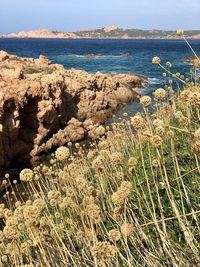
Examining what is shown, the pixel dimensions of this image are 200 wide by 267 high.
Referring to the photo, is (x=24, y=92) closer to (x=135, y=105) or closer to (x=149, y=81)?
(x=135, y=105)

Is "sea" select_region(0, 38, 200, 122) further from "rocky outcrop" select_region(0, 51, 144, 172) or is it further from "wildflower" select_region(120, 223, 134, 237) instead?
"wildflower" select_region(120, 223, 134, 237)

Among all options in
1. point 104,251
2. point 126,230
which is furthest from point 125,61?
point 104,251

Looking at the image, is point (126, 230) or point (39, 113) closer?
point (126, 230)

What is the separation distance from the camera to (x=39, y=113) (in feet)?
57.4

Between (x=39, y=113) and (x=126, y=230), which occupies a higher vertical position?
(x=126, y=230)

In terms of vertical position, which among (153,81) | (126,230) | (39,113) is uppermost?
(126,230)

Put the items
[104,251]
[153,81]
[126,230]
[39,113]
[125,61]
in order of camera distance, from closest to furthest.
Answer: [104,251]
[126,230]
[39,113]
[153,81]
[125,61]

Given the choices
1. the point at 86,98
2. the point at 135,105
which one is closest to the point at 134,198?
the point at 86,98

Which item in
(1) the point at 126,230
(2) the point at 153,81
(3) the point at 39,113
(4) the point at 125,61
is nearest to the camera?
(1) the point at 126,230

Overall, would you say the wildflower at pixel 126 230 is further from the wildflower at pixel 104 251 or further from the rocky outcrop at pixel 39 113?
the rocky outcrop at pixel 39 113

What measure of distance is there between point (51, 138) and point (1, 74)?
3.43 m

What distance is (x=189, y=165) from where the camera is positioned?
17.0 feet

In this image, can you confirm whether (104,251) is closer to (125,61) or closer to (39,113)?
(39,113)

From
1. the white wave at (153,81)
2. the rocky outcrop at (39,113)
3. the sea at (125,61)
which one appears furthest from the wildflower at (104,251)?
the white wave at (153,81)
